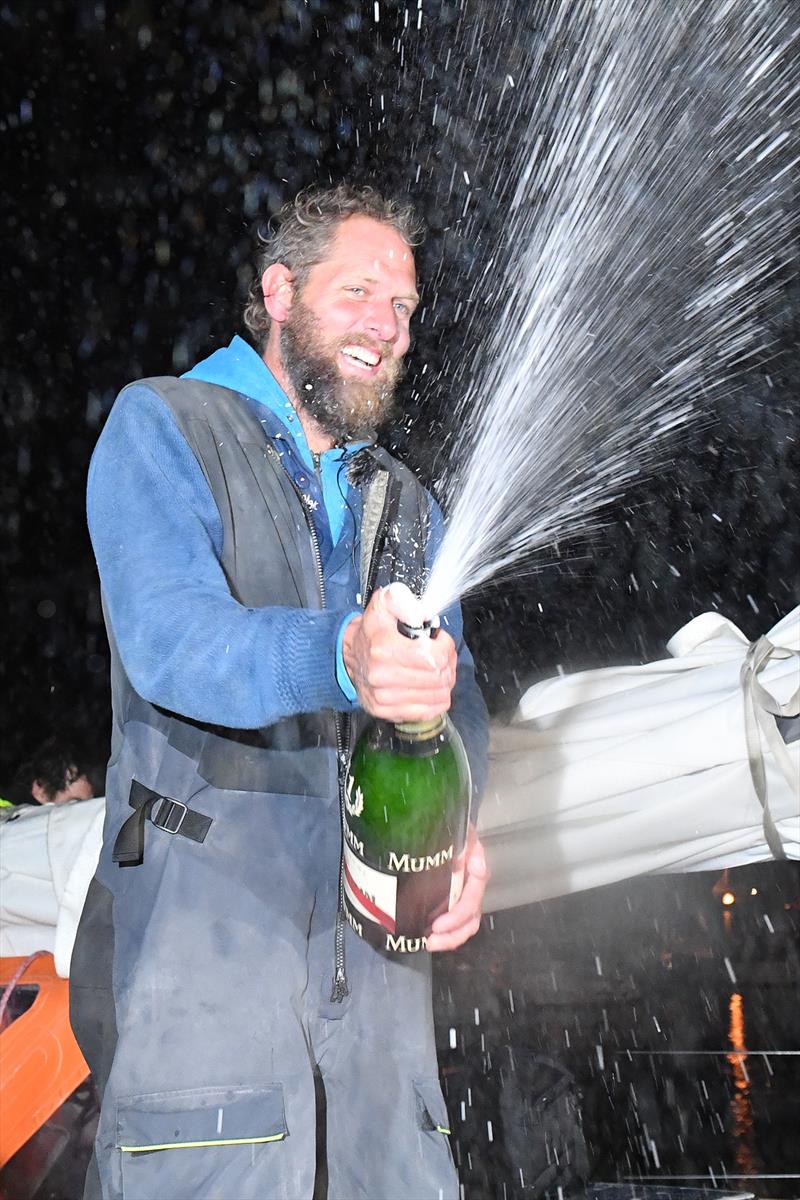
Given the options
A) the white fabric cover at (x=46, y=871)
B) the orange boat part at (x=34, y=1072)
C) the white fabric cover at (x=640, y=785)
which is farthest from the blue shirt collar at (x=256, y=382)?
the orange boat part at (x=34, y=1072)

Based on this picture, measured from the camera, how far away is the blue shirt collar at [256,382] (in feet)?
6.56

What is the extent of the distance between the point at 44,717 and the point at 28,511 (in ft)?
10.0

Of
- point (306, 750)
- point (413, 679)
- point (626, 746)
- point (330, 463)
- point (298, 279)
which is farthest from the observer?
point (626, 746)

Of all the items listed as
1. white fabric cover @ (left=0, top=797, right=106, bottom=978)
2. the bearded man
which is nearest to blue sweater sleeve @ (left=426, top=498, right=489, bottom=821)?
the bearded man

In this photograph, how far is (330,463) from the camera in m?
2.06

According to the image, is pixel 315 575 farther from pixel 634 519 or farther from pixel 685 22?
pixel 634 519

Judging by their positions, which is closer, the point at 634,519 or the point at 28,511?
the point at 28,511

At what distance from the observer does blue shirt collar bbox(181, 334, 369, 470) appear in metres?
2.00

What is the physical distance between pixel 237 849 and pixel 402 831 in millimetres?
331

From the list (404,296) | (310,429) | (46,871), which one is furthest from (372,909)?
(46,871)

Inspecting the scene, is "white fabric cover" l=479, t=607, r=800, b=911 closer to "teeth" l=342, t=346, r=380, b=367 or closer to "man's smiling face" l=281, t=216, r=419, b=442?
"man's smiling face" l=281, t=216, r=419, b=442

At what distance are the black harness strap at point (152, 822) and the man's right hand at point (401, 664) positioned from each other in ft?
1.80

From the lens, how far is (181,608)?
1.47 m

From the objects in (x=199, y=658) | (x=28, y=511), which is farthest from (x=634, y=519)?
(x=199, y=658)
